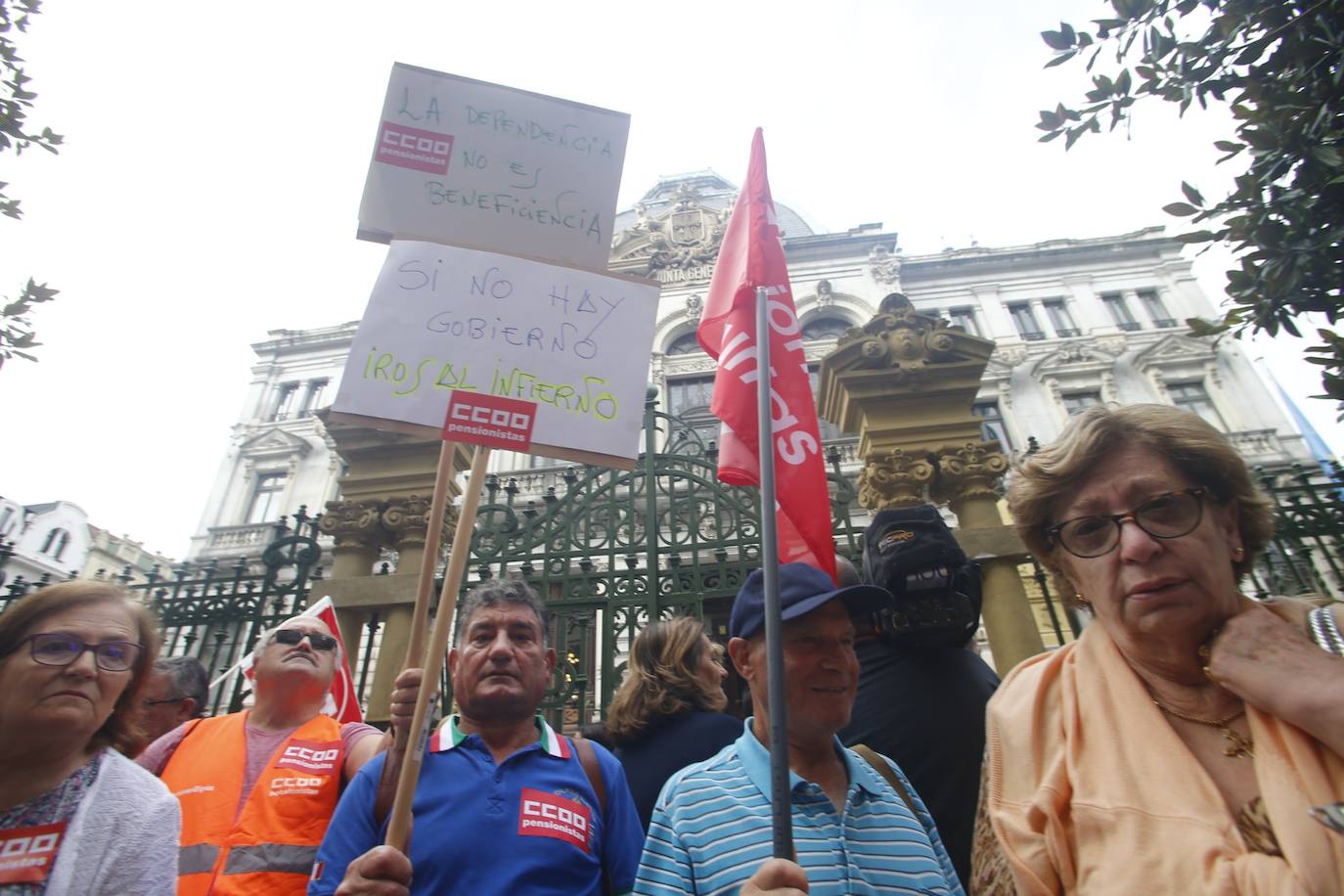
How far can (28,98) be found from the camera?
4.89 m

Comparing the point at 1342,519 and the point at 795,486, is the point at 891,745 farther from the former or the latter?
the point at 1342,519

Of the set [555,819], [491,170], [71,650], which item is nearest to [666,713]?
[555,819]

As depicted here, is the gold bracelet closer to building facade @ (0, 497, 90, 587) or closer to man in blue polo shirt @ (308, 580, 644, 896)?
man in blue polo shirt @ (308, 580, 644, 896)

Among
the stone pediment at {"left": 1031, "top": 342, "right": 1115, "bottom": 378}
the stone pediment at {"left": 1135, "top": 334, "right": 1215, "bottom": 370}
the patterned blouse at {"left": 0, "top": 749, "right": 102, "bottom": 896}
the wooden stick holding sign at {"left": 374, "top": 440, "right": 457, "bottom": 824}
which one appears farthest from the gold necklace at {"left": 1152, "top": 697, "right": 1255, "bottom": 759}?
the stone pediment at {"left": 1135, "top": 334, "right": 1215, "bottom": 370}

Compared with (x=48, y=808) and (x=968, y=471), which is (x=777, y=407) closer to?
(x=48, y=808)

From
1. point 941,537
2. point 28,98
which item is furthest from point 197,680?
point 28,98

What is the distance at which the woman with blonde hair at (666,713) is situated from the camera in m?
2.65

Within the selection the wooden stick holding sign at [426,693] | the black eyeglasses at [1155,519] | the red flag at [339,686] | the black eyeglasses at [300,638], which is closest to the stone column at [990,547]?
the black eyeglasses at [1155,519]

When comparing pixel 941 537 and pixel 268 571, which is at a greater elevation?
pixel 268 571

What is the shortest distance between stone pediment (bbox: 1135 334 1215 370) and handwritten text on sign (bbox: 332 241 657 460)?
21945mm

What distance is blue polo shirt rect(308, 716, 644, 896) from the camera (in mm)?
1896

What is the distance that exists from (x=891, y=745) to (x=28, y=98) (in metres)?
7.34

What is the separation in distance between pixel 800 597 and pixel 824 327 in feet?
63.9

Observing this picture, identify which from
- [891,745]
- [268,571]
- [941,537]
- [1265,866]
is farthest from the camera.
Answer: [268,571]
